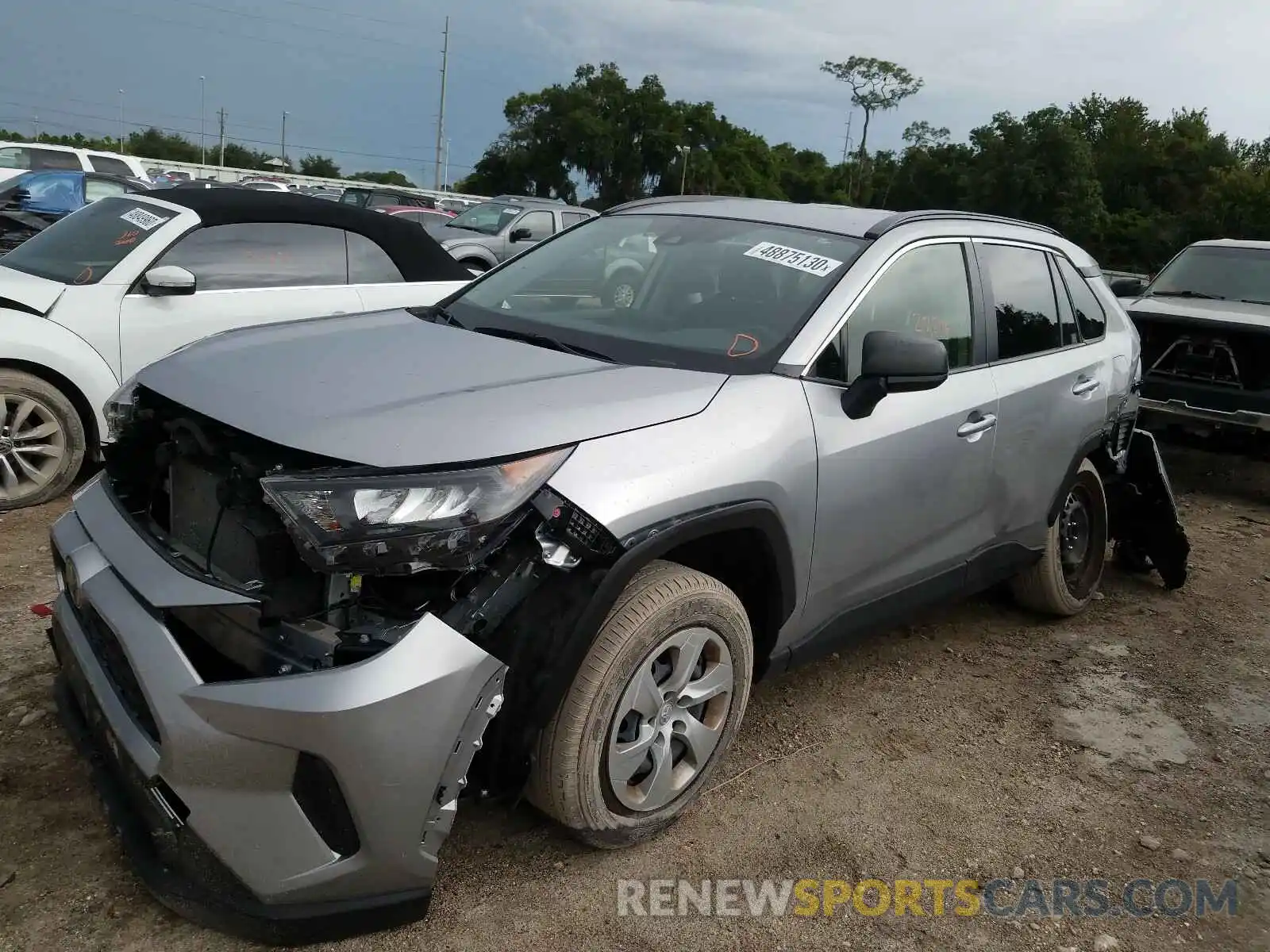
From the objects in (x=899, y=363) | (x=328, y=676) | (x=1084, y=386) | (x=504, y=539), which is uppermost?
(x=899, y=363)

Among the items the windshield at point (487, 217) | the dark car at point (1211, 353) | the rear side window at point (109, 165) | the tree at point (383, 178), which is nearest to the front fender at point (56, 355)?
the dark car at point (1211, 353)

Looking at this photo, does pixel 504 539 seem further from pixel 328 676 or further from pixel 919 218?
pixel 919 218

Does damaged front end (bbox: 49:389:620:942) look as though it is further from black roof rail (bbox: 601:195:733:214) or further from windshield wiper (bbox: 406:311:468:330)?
black roof rail (bbox: 601:195:733:214)

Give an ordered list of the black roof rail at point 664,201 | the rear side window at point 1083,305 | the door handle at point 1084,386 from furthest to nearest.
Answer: the rear side window at point 1083,305, the door handle at point 1084,386, the black roof rail at point 664,201

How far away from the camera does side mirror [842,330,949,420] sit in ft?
9.29

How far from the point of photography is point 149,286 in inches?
201

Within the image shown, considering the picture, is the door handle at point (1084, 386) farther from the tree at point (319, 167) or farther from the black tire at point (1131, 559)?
the tree at point (319, 167)

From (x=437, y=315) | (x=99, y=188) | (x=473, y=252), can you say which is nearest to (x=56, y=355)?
(x=437, y=315)

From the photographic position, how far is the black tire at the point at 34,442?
15.9ft

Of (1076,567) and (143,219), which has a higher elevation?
(143,219)

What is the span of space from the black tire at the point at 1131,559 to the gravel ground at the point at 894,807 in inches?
25.1

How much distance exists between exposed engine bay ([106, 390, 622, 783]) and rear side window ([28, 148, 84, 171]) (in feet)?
58.0

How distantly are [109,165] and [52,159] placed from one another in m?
1.01

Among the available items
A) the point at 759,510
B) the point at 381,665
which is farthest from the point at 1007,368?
the point at 381,665
